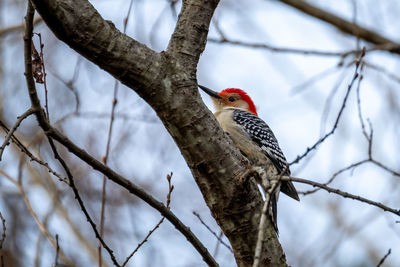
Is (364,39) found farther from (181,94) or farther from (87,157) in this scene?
(87,157)

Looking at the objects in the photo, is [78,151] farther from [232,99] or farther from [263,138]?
[232,99]

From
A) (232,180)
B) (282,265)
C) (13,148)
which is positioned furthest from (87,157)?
(13,148)

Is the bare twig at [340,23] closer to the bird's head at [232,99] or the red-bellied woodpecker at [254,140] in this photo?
the bird's head at [232,99]

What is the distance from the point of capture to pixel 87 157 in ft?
8.13

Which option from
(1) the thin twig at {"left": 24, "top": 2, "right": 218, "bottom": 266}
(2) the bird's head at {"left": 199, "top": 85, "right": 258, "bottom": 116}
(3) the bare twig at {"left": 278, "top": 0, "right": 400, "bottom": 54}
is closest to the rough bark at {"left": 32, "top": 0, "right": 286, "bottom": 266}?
(1) the thin twig at {"left": 24, "top": 2, "right": 218, "bottom": 266}

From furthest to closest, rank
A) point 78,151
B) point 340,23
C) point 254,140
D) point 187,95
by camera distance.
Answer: point 340,23 → point 254,140 → point 187,95 → point 78,151

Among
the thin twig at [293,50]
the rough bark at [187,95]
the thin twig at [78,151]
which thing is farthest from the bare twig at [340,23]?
the thin twig at [78,151]

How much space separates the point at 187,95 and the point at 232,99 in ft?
14.6

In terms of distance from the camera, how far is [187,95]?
2814 mm

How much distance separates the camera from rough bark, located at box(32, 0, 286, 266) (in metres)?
2.54

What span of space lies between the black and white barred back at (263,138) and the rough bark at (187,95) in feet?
8.35

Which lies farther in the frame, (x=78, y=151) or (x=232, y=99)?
(x=232, y=99)

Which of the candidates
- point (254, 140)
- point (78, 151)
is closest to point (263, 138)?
point (254, 140)

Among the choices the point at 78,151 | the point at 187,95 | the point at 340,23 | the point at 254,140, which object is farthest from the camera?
the point at 340,23
